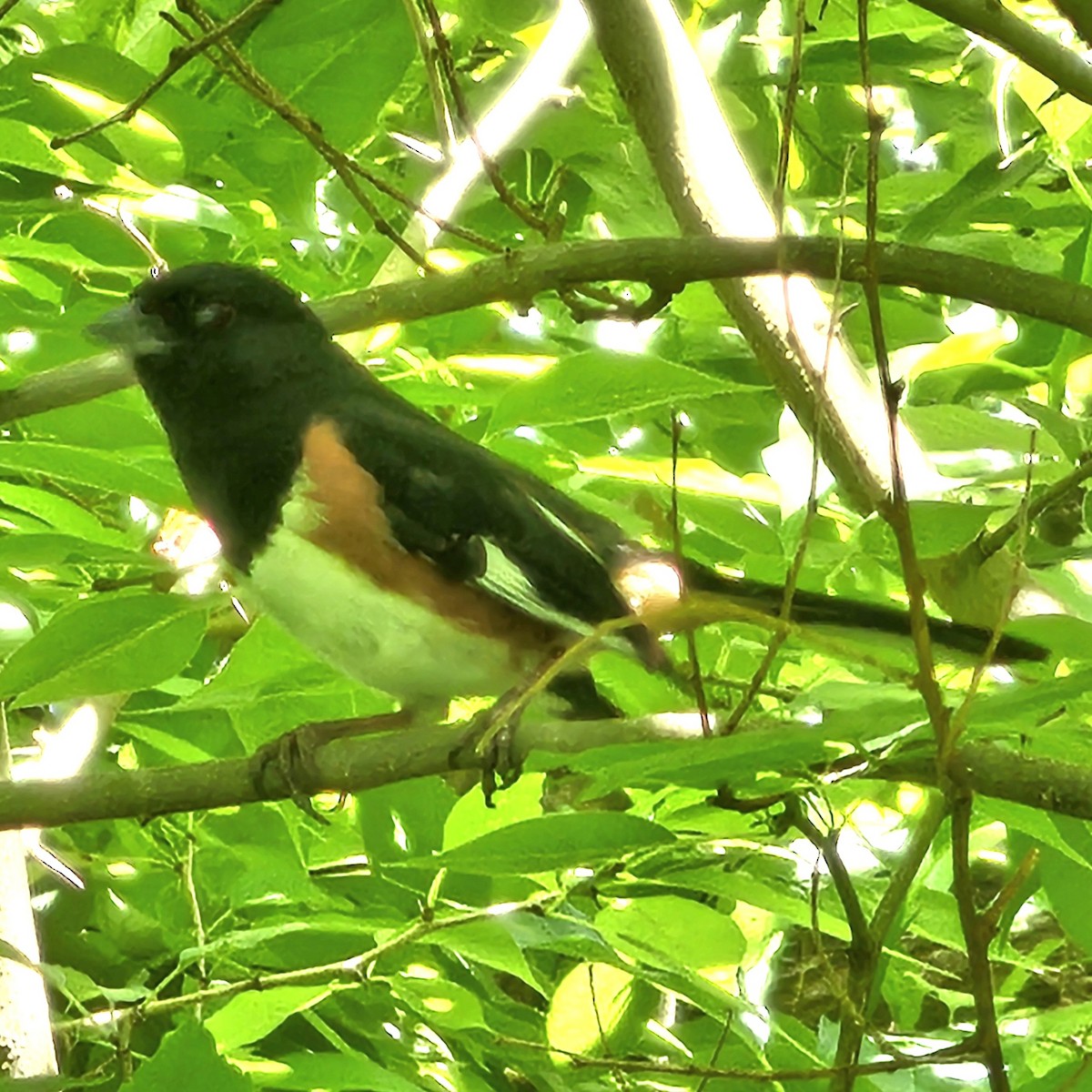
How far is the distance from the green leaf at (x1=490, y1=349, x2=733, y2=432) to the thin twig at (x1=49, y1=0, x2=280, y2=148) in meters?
0.37

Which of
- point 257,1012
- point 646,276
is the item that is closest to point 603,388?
point 646,276

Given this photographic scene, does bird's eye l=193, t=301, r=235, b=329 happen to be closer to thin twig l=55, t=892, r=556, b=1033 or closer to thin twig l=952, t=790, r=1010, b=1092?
thin twig l=55, t=892, r=556, b=1033

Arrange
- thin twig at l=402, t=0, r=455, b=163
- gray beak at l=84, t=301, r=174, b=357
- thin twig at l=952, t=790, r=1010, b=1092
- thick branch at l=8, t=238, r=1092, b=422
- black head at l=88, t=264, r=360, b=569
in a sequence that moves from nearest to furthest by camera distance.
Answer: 1. thin twig at l=952, t=790, r=1010, b=1092
2. thick branch at l=8, t=238, r=1092, b=422
3. thin twig at l=402, t=0, r=455, b=163
4. gray beak at l=84, t=301, r=174, b=357
5. black head at l=88, t=264, r=360, b=569

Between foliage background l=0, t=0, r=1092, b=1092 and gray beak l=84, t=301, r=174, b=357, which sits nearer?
foliage background l=0, t=0, r=1092, b=1092

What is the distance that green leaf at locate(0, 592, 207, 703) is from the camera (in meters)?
1.32

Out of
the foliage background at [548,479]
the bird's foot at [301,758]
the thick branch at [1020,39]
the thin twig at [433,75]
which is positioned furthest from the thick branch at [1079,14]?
the bird's foot at [301,758]

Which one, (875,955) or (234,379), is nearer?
(875,955)

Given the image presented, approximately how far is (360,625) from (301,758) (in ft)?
0.73

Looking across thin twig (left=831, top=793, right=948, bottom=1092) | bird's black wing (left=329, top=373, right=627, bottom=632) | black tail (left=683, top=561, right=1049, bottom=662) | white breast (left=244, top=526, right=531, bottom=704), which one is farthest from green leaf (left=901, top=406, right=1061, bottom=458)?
white breast (left=244, top=526, right=531, bottom=704)

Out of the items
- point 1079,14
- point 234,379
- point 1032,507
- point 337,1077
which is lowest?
point 337,1077

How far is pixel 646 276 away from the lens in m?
1.33

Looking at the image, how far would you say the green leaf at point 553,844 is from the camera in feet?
3.60

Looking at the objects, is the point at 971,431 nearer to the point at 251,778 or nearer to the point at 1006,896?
the point at 1006,896

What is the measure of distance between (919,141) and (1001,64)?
23 centimetres
